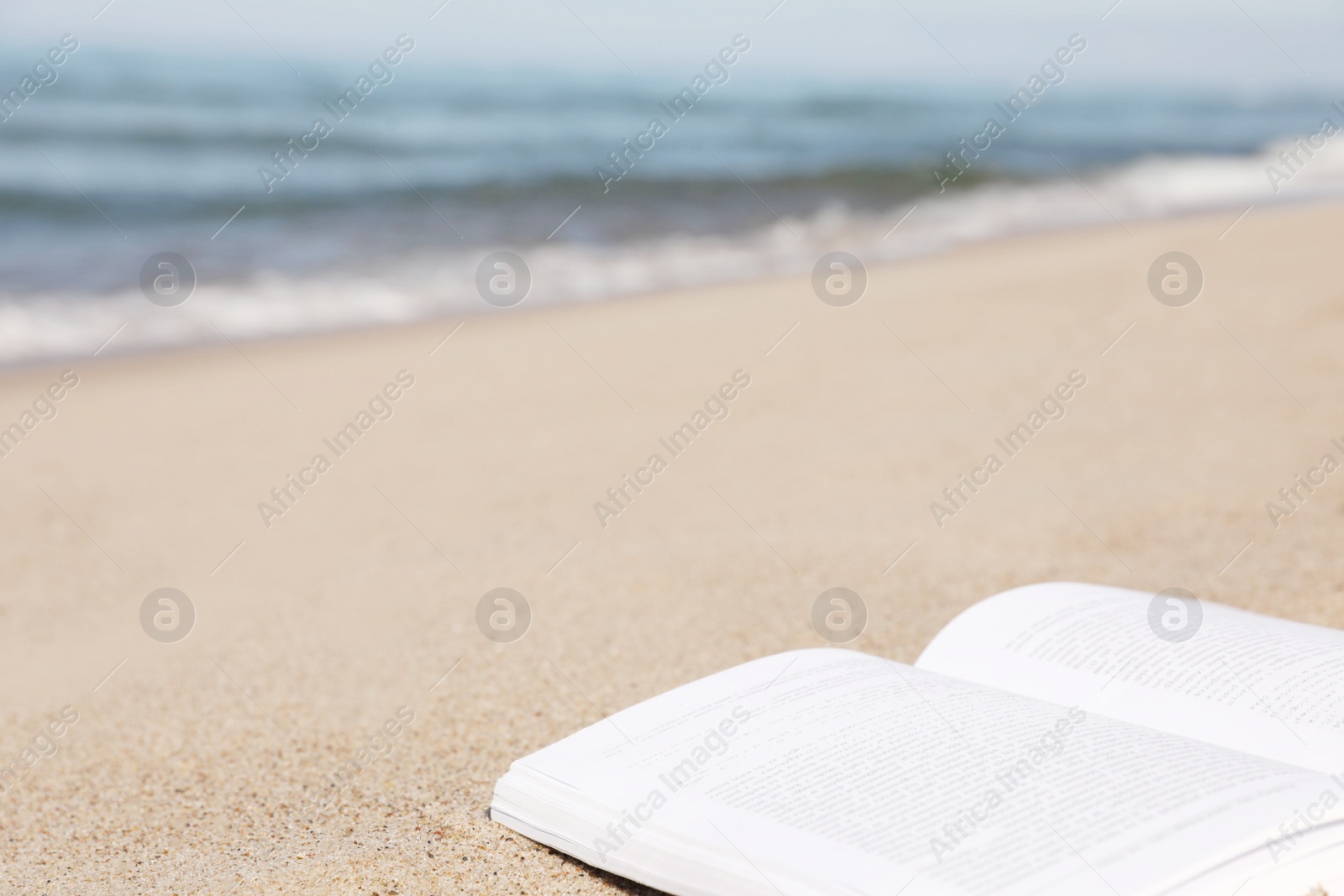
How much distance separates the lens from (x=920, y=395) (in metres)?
3.65

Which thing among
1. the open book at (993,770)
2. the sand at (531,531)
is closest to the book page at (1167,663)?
the open book at (993,770)

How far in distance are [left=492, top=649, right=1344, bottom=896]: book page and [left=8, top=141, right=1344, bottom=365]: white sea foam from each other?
15.4ft

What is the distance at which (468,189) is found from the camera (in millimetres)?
9820

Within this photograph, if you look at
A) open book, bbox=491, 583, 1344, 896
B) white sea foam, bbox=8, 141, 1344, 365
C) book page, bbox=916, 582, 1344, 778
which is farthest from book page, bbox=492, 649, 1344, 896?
white sea foam, bbox=8, 141, 1344, 365

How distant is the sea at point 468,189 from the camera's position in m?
6.44

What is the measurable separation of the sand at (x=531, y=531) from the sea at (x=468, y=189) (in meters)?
1.56

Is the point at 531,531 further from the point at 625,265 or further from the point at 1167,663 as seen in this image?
the point at 625,265

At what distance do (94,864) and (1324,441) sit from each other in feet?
9.56

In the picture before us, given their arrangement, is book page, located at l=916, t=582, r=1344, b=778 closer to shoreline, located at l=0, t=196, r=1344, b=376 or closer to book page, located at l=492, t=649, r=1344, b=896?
book page, located at l=492, t=649, r=1344, b=896

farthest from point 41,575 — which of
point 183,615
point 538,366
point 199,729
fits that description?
point 538,366

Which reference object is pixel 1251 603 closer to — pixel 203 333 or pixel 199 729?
pixel 199 729

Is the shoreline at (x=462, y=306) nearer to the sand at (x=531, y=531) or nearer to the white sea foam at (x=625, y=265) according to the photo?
the white sea foam at (x=625, y=265)

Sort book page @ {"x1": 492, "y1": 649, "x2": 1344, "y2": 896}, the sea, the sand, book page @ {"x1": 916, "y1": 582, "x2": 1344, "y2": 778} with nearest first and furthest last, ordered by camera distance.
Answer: book page @ {"x1": 492, "y1": 649, "x2": 1344, "y2": 896} → book page @ {"x1": 916, "y1": 582, "x2": 1344, "y2": 778} → the sand → the sea

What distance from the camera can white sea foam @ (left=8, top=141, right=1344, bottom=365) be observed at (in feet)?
18.5
